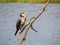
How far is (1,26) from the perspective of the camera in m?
1.86

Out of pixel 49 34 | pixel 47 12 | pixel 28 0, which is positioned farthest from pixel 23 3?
pixel 49 34

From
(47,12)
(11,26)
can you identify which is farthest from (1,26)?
(47,12)

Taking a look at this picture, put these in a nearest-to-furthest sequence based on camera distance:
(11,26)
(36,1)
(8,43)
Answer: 1. (8,43)
2. (11,26)
3. (36,1)

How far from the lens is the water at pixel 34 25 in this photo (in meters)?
1.80

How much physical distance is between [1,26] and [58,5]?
1.77ft

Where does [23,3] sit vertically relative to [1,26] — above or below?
above

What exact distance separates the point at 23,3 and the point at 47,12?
245 mm

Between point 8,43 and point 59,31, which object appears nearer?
point 8,43

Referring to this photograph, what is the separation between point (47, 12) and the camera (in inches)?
81.5

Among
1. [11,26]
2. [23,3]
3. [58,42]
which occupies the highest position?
[23,3]

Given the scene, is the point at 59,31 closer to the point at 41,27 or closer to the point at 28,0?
the point at 41,27

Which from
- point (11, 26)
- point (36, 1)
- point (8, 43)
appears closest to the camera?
point (8, 43)

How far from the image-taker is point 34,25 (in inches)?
71.7

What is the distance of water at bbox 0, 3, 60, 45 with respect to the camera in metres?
1.80
